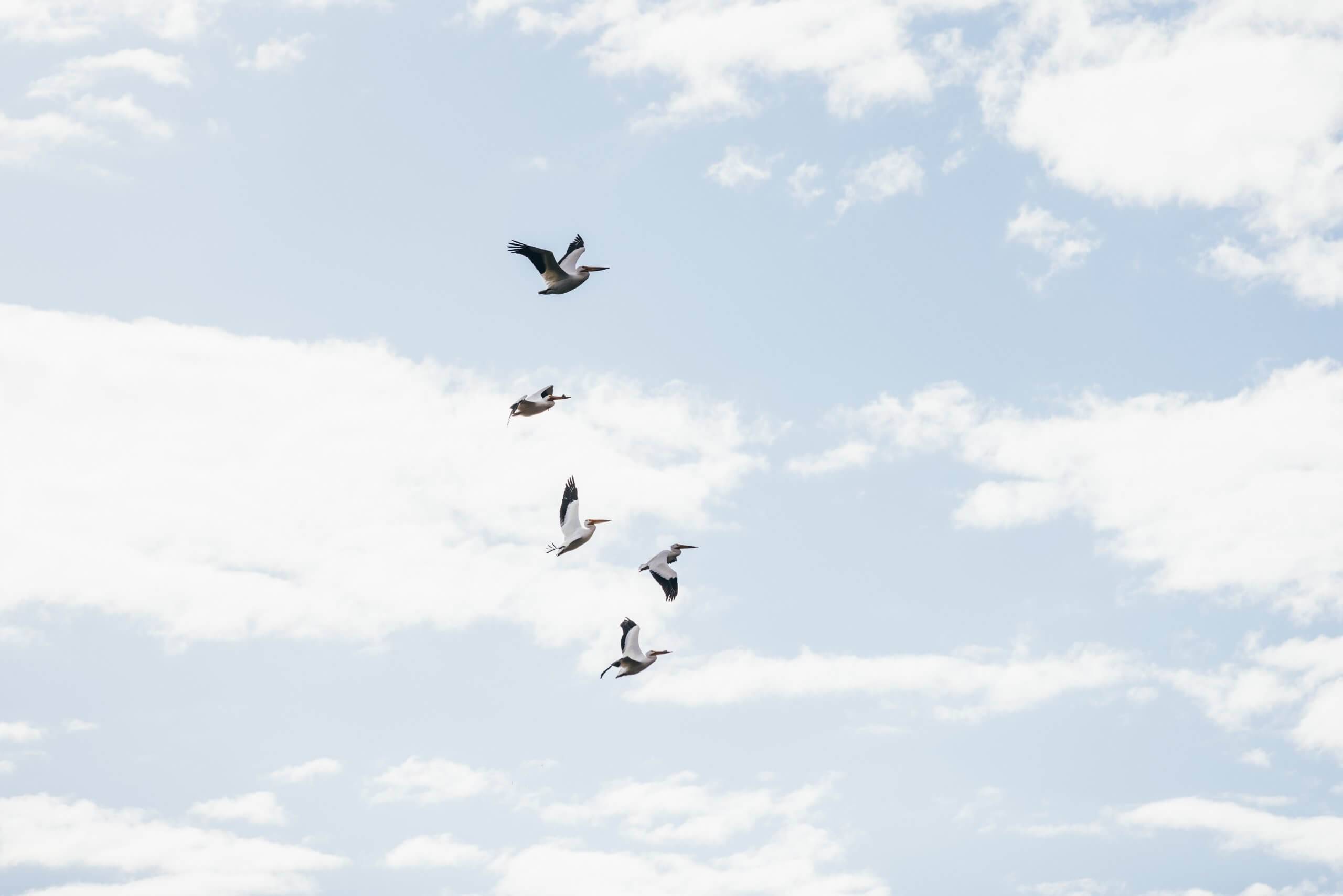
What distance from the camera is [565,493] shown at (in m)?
69.6

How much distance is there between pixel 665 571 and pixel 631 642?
3046 millimetres

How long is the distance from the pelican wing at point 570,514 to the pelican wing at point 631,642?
4.94 metres

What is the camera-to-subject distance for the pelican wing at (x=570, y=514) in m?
68.1

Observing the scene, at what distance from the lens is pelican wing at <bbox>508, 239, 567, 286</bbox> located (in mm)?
66812

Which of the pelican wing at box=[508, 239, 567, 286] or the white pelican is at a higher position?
the pelican wing at box=[508, 239, 567, 286]

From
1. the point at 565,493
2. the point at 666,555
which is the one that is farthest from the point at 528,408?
the point at 666,555

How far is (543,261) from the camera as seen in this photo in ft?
221

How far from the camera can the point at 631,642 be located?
70188 millimetres

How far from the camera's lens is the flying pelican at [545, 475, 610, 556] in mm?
67875

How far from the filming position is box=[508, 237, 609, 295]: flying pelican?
220ft

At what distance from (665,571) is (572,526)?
4.59 metres

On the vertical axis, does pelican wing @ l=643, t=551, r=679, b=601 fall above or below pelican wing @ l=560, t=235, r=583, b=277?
below

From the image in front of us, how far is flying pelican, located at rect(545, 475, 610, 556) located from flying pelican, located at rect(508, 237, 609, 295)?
26.1 ft

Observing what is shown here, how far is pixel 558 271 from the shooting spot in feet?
223
